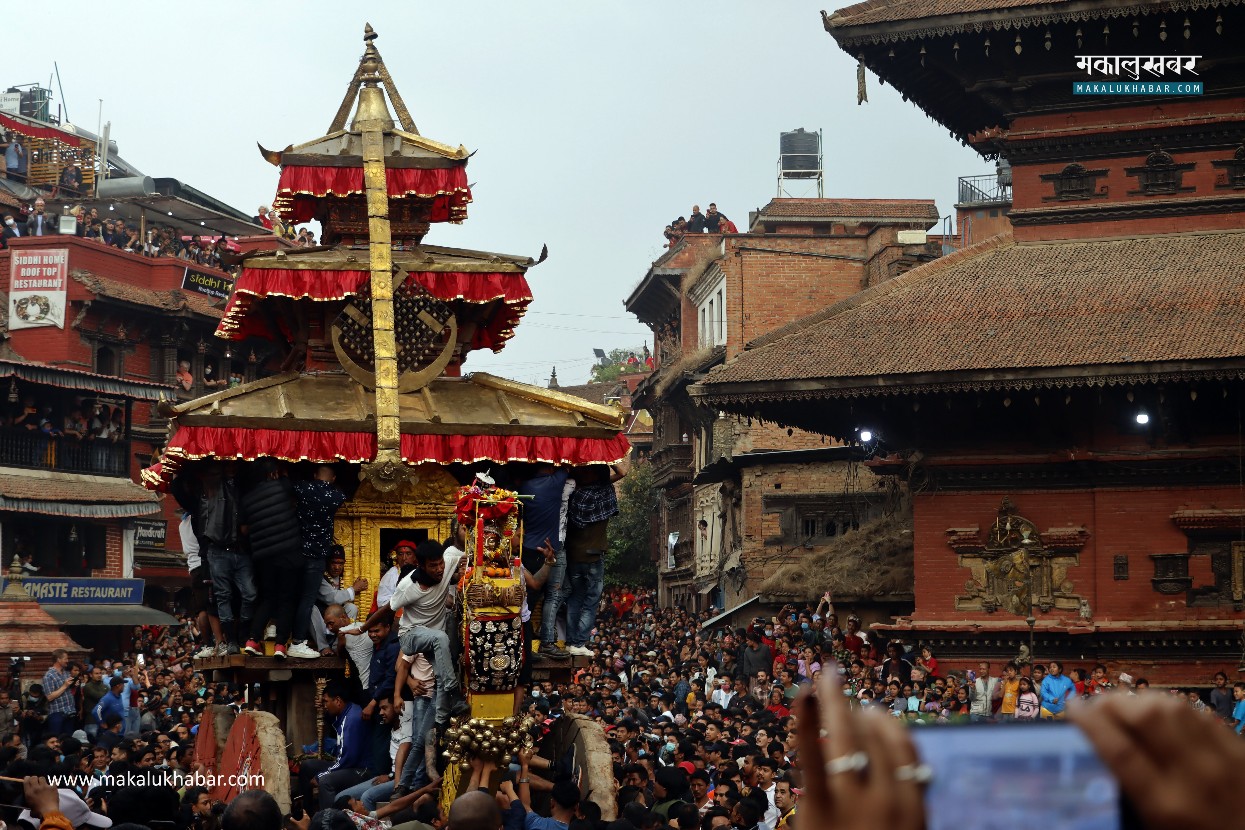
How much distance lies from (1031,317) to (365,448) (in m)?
12.8

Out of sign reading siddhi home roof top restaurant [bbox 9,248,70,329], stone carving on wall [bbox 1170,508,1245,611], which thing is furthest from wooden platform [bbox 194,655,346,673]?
sign reading siddhi home roof top restaurant [bbox 9,248,70,329]

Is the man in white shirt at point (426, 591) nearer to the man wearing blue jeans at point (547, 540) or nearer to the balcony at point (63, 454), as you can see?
the man wearing blue jeans at point (547, 540)

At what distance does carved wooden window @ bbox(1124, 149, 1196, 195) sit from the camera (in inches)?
1039

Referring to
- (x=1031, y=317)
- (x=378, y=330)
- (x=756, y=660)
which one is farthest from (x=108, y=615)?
(x=378, y=330)

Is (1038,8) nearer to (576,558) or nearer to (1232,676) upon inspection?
(1232,676)

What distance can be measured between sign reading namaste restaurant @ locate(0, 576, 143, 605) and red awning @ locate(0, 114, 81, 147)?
26.2 metres

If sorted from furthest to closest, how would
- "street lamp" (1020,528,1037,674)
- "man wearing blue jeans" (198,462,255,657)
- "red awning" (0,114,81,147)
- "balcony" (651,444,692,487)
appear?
"red awning" (0,114,81,147), "balcony" (651,444,692,487), "street lamp" (1020,528,1037,674), "man wearing blue jeans" (198,462,255,657)

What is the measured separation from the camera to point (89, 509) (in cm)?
4312

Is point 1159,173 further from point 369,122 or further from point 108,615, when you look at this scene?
point 108,615

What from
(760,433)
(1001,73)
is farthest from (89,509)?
(1001,73)

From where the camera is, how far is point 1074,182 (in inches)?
1062

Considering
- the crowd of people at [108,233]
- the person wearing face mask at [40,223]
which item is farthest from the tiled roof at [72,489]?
the person wearing face mask at [40,223]

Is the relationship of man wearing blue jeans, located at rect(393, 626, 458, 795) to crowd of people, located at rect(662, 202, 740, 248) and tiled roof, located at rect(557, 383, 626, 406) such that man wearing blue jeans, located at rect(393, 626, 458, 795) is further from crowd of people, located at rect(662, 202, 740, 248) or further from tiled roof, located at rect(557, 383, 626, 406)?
tiled roof, located at rect(557, 383, 626, 406)

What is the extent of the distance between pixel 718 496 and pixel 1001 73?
918 inches
